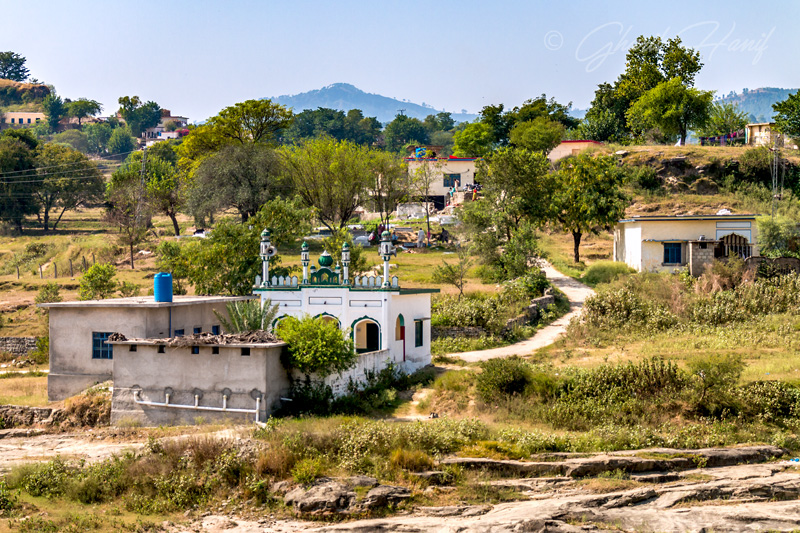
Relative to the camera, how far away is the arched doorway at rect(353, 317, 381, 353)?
2712cm

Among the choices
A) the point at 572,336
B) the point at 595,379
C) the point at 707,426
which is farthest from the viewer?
the point at 572,336

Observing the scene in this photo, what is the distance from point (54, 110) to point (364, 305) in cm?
15721

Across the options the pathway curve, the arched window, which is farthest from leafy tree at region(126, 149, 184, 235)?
the arched window

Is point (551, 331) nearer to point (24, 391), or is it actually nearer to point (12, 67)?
point (24, 391)

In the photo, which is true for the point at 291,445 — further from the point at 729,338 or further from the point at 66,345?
the point at 729,338

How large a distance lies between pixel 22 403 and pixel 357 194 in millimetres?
35079

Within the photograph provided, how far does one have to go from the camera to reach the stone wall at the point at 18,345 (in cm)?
3549

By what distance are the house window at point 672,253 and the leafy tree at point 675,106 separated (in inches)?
1217

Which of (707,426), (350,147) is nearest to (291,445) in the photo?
(707,426)

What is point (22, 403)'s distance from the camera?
25.4 meters

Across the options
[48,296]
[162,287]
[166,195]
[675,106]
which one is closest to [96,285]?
[48,296]

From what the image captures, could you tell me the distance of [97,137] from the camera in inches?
5999

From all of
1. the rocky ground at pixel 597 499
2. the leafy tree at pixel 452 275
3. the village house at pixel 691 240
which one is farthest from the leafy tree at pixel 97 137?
the rocky ground at pixel 597 499

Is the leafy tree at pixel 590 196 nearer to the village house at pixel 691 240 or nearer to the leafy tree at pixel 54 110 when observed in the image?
the village house at pixel 691 240
